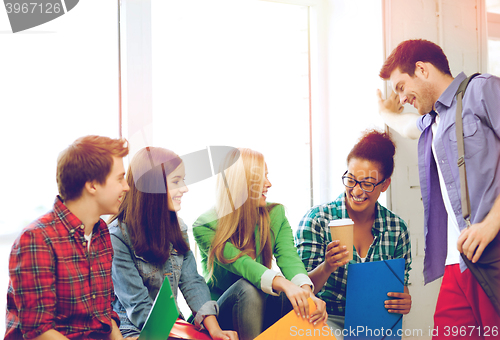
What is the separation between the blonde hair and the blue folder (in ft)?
0.98

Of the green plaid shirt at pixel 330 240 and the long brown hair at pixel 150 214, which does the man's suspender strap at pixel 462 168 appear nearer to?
the green plaid shirt at pixel 330 240

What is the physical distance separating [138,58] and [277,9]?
0.73 metres

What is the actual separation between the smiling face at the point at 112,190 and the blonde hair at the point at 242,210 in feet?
1.34

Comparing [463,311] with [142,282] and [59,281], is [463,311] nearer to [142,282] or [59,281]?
[142,282]

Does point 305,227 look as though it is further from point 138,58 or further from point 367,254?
point 138,58

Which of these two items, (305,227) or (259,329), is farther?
(305,227)

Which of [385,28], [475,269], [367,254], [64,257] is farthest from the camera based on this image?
[385,28]

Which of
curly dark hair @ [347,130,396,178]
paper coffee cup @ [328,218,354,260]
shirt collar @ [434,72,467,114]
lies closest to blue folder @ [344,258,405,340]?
paper coffee cup @ [328,218,354,260]

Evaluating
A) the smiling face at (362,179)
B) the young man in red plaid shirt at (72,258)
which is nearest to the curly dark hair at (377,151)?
the smiling face at (362,179)

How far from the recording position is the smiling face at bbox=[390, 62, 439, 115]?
1396mm

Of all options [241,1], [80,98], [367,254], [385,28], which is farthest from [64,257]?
[385,28]

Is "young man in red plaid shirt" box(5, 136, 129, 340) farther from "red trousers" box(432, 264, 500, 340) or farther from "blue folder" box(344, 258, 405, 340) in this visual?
"red trousers" box(432, 264, 500, 340)

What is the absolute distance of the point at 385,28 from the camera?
1.83m

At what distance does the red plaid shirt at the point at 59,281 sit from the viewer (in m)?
0.92
